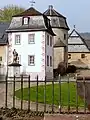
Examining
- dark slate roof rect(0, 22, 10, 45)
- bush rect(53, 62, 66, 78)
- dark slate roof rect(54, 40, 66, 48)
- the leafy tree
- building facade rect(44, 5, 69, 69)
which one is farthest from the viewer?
the leafy tree

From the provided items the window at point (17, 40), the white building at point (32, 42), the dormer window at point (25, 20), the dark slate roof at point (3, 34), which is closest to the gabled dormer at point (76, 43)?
the dark slate roof at point (3, 34)

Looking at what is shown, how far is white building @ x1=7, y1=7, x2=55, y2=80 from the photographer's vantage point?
4325cm

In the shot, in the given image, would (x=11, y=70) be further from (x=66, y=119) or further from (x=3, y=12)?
(x=3, y=12)

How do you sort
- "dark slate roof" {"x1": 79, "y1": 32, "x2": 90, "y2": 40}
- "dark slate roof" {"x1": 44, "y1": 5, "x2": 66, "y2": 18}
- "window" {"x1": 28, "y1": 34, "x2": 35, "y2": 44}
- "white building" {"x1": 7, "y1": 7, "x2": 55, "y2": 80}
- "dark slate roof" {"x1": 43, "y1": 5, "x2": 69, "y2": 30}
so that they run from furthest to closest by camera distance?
"dark slate roof" {"x1": 79, "y1": 32, "x2": 90, "y2": 40}
"dark slate roof" {"x1": 44, "y1": 5, "x2": 66, "y2": 18}
"dark slate roof" {"x1": 43, "y1": 5, "x2": 69, "y2": 30}
"window" {"x1": 28, "y1": 34, "x2": 35, "y2": 44}
"white building" {"x1": 7, "y1": 7, "x2": 55, "y2": 80}

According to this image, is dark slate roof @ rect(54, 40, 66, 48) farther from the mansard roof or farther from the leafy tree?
the leafy tree

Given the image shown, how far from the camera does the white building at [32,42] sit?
43.2 metres

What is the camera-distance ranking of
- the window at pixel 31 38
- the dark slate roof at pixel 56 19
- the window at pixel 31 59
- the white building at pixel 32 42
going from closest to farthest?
the white building at pixel 32 42 < the window at pixel 31 38 < the window at pixel 31 59 < the dark slate roof at pixel 56 19

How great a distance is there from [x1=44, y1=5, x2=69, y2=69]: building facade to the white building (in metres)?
9.11

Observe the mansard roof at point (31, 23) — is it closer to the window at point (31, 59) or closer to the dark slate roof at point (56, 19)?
the window at point (31, 59)

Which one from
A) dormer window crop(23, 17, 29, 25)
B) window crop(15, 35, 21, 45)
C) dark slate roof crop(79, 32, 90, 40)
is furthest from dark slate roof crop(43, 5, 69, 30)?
dark slate roof crop(79, 32, 90, 40)

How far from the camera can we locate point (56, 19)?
55094mm

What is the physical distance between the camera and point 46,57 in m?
44.0

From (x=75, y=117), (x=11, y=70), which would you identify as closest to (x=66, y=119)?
(x=75, y=117)

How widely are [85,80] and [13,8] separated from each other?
60666 millimetres
